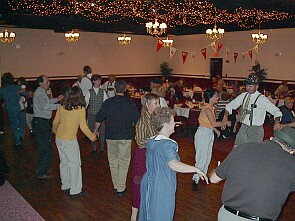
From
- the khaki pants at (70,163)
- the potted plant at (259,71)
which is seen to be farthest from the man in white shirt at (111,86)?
the potted plant at (259,71)

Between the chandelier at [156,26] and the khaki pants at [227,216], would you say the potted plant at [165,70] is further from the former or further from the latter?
the khaki pants at [227,216]

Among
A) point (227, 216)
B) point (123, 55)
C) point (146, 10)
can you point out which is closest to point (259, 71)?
point (146, 10)

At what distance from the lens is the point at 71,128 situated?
498 centimetres

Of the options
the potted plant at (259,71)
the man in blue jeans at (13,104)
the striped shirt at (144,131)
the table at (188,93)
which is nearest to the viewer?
the striped shirt at (144,131)

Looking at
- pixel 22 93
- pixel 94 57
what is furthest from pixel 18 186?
pixel 94 57

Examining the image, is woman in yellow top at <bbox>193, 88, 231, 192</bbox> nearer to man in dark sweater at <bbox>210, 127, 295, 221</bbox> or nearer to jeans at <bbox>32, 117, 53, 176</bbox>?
jeans at <bbox>32, 117, 53, 176</bbox>

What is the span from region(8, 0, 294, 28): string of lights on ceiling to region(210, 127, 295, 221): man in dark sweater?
25.1 ft

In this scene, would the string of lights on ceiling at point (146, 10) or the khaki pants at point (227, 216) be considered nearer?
the khaki pants at point (227, 216)

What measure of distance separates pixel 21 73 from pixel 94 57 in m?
3.94

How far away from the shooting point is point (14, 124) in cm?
830

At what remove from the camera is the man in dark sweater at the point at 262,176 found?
240 cm

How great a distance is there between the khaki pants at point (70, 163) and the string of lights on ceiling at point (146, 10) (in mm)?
6026

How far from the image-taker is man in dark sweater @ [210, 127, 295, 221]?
240 cm

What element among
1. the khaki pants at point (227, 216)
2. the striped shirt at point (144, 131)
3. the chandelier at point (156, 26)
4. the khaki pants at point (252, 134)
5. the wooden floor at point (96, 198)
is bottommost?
the wooden floor at point (96, 198)
